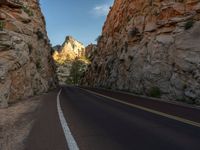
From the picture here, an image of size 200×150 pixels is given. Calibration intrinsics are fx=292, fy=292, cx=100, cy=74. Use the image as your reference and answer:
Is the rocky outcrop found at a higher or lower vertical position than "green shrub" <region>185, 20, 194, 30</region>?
higher

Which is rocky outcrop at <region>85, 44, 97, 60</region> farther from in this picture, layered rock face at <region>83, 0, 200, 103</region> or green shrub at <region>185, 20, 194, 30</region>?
green shrub at <region>185, 20, 194, 30</region>

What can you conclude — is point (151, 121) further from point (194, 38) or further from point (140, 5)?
point (140, 5)

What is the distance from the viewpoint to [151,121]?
10367mm

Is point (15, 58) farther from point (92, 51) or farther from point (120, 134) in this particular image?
point (92, 51)

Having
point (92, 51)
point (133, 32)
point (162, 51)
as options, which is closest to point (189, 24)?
point (162, 51)

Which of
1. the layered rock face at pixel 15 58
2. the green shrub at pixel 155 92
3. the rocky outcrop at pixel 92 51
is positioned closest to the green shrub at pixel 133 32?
the green shrub at pixel 155 92

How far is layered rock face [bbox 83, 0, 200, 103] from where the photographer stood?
79.2 ft

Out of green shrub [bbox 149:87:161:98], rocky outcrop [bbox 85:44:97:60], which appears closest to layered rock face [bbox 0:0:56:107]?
green shrub [bbox 149:87:161:98]

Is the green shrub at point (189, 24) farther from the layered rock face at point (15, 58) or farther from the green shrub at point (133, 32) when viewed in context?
the layered rock face at point (15, 58)

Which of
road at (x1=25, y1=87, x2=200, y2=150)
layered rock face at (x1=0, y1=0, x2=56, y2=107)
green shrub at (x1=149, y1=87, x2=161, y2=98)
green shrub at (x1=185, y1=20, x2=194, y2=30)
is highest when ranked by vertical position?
green shrub at (x1=185, y1=20, x2=194, y2=30)

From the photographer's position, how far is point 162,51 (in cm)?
3000

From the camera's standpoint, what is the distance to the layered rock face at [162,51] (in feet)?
79.2

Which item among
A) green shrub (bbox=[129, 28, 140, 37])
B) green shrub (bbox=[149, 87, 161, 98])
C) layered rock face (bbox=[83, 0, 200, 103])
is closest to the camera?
layered rock face (bbox=[83, 0, 200, 103])

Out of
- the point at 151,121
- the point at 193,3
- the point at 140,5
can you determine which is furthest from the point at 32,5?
the point at 151,121
